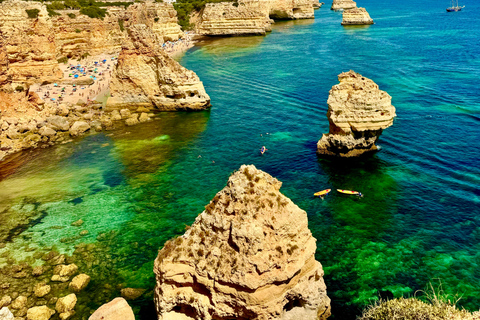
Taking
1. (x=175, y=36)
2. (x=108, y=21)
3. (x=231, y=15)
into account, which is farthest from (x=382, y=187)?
(x=231, y=15)

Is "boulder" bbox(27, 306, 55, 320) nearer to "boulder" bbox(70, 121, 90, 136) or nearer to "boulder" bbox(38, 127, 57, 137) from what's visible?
"boulder" bbox(70, 121, 90, 136)

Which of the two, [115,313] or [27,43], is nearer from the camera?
[115,313]

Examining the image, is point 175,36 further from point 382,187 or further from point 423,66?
point 382,187

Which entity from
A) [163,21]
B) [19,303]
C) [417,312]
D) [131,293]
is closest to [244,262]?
[417,312]

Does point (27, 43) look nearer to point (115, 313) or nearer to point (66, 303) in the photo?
point (66, 303)

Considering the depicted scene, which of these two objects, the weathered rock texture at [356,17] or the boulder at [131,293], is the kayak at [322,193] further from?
the weathered rock texture at [356,17]

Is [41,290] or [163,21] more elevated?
[163,21]

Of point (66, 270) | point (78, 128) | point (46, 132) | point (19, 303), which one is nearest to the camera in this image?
point (19, 303)

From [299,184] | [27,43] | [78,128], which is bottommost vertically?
[299,184]

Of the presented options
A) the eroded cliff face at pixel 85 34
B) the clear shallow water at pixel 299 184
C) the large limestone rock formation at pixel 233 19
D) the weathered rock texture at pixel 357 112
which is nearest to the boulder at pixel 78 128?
the clear shallow water at pixel 299 184
